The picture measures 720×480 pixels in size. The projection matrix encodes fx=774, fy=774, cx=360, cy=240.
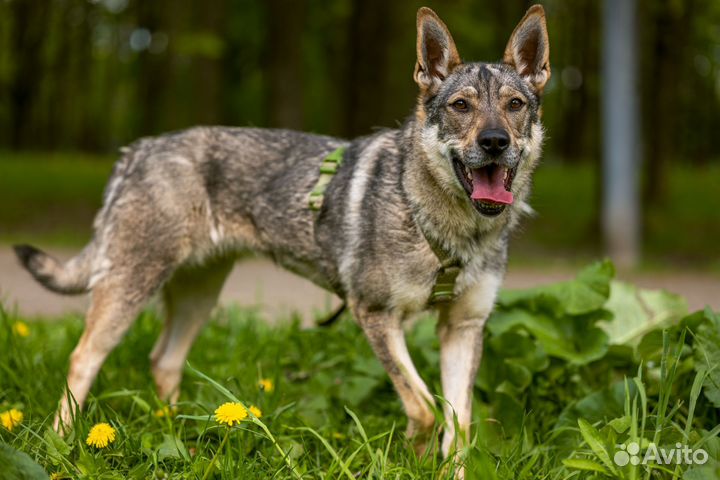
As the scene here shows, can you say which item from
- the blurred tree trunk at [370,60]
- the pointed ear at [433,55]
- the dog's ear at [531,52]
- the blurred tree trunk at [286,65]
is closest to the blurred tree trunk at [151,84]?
the blurred tree trunk at [286,65]

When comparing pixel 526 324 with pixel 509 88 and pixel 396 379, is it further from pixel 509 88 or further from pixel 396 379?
pixel 509 88

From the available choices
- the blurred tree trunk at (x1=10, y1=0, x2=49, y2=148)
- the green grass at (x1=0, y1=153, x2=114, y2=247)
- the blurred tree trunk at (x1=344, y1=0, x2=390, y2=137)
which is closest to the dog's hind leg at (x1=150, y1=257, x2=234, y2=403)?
the green grass at (x1=0, y1=153, x2=114, y2=247)

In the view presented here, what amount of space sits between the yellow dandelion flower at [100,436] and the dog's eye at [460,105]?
2.00 metres

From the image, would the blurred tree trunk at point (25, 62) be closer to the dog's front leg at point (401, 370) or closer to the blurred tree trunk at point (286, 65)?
the blurred tree trunk at point (286, 65)

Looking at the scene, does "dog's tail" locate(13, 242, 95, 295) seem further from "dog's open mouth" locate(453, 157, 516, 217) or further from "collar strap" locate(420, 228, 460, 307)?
"dog's open mouth" locate(453, 157, 516, 217)

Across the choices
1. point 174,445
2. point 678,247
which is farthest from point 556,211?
point 174,445

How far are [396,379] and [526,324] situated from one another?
90 cm

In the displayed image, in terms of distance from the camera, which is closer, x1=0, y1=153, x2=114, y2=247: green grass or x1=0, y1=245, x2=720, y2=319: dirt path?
x1=0, y1=245, x2=720, y2=319: dirt path

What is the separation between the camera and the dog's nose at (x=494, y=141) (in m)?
3.19

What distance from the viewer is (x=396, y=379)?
11.7ft

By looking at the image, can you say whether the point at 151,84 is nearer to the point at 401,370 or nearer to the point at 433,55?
the point at 433,55

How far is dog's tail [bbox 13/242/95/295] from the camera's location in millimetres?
4250

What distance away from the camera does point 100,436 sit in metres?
3.08

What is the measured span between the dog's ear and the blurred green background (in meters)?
0.63
